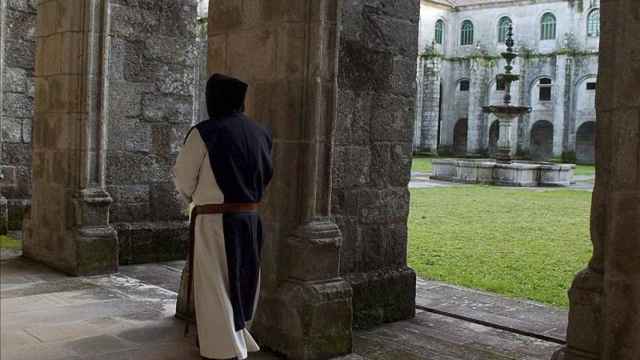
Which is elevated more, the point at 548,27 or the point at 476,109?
the point at 548,27

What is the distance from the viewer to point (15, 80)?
320 inches

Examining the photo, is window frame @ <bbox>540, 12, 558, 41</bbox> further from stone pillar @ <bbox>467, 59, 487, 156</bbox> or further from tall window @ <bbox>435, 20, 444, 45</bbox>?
tall window @ <bbox>435, 20, 444, 45</bbox>

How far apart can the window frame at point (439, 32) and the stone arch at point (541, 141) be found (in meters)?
7.86

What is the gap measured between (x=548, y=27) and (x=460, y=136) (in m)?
7.97

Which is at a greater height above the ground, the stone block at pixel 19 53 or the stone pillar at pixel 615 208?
the stone block at pixel 19 53

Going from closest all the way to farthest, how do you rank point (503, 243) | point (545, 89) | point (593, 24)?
1. point (503, 243)
2. point (593, 24)
3. point (545, 89)

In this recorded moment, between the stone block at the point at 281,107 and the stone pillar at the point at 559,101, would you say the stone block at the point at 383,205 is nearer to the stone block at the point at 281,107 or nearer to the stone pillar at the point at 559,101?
the stone block at the point at 281,107

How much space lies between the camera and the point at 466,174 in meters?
20.1

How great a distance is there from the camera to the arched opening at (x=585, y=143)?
37275 millimetres

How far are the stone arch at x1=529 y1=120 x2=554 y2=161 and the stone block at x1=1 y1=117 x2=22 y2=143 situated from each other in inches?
1351

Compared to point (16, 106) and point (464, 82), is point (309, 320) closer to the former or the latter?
point (16, 106)

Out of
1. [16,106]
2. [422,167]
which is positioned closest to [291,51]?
[16,106]

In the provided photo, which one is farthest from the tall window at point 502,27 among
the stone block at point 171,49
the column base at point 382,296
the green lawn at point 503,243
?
the column base at point 382,296

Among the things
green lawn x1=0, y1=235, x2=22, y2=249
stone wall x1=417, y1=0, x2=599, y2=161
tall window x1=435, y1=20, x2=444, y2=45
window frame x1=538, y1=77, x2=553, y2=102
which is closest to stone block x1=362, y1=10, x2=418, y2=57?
green lawn x1=0, y1=235, x2=22, y2=249
